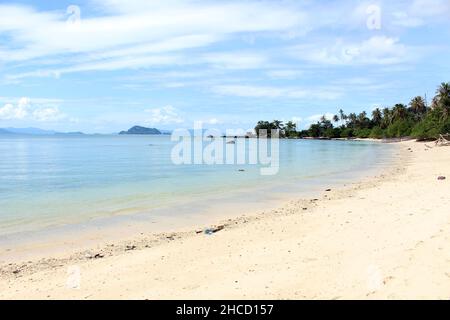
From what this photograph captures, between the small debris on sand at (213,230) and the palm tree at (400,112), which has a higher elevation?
the palm tree at (400,112)

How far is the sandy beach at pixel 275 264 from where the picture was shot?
6758mm

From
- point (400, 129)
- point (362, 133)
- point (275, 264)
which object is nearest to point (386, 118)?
point (362, 133)

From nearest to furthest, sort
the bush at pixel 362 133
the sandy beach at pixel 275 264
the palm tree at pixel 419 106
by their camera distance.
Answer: the sandy beach at pixel 275 264 → the palm tree at pixel 419 106 → the bush at pixel 362 133

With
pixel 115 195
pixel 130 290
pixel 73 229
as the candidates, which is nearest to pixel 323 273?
pixel 130 290

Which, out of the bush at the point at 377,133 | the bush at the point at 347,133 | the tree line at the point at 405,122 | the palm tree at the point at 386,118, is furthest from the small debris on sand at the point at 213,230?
the bush at the point at 347,133

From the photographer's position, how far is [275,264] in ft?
27.9

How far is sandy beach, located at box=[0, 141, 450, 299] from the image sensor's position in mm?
6758

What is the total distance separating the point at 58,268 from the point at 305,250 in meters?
5.34

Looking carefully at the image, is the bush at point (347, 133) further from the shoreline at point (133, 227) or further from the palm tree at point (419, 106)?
the shoreline at point (133, 227)

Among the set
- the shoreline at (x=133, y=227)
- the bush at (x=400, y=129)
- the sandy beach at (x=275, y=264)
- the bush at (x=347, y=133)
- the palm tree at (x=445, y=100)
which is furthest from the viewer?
the bush at (x=347, y=133)

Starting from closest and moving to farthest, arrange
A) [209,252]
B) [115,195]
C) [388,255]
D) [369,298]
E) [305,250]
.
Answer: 1. [369,298]
2. [388,255]
3. [305,250]
4. [209,252]
5. [115,195]

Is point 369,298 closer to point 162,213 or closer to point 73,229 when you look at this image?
point 73,229

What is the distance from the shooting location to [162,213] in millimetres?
17328

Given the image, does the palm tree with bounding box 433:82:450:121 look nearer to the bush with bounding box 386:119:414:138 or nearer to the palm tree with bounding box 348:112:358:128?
the bush with bounding box 386:119:414:138
